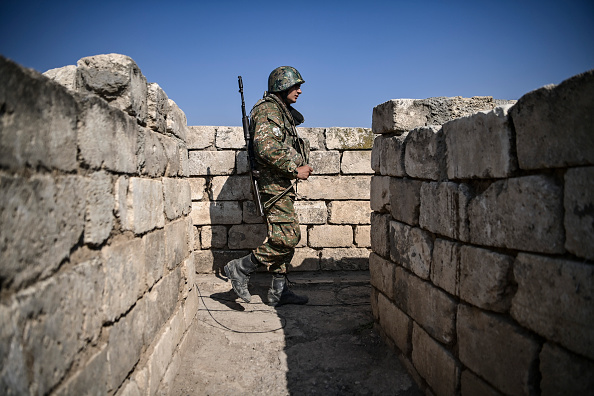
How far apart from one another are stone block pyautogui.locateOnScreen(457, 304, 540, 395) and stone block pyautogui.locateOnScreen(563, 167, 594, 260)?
48 centimetres

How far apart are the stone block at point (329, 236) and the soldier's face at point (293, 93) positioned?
6.90ft

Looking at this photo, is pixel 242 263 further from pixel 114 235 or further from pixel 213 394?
pixel 114 235

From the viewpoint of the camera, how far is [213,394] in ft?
9.27

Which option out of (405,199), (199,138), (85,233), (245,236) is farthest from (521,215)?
(199,138)

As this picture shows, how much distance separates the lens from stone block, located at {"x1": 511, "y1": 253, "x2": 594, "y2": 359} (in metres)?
1.40

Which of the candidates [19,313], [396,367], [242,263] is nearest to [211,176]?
[242,263]

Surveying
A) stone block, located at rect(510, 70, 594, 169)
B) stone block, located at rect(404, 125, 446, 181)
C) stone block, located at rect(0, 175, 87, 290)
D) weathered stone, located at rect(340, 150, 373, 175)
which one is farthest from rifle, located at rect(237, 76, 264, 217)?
stone block, located at rect(510, 70, 594, 169)

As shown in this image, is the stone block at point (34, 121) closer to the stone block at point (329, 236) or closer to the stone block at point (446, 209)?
the stone block at point (446, 209)

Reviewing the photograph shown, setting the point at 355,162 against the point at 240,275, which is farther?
the point at 355,162

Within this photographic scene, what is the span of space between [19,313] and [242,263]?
342 centimetres

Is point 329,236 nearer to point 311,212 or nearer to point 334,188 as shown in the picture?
point 311,212

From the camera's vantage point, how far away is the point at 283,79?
15.4 ft

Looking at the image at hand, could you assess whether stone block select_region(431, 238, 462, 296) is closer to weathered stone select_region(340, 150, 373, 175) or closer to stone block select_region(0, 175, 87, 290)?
stone block select_region(0, 175, 87, 290)

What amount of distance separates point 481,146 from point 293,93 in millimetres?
3116
